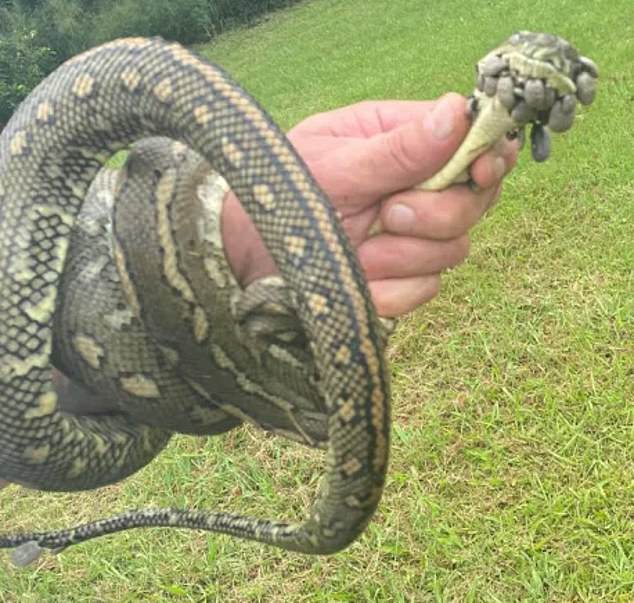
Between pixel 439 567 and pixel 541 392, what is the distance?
1.42m

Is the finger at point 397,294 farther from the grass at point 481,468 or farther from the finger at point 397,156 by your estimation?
the grass at point 481,468

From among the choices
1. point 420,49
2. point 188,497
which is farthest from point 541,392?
point 420,49

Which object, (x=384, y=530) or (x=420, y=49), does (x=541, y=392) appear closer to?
(x=384, y=530)

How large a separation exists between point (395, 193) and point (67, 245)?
110 centimetres

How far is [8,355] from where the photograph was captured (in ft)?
9.65

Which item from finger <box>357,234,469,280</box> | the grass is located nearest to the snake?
finger <box>357,234,469,280</box>

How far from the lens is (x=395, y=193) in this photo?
2.88 meters

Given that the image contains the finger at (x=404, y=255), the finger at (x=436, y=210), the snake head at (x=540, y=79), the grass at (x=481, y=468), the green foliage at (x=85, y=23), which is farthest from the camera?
the green foliage at (x=85, y=23)

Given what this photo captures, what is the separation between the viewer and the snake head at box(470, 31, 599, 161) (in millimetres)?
2133

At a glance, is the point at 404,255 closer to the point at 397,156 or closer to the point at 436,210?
the point at 436,210

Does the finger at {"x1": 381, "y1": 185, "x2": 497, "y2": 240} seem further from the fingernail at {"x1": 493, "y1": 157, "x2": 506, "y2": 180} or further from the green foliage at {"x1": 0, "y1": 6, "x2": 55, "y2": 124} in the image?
the green foliage at {"x1": 0, "y1": 6, "x2": 55, "y2": 124}

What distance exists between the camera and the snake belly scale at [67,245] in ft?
7.87

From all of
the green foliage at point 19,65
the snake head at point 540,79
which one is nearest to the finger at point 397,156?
the snake head at point 540,79

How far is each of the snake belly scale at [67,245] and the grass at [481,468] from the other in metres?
2.21
